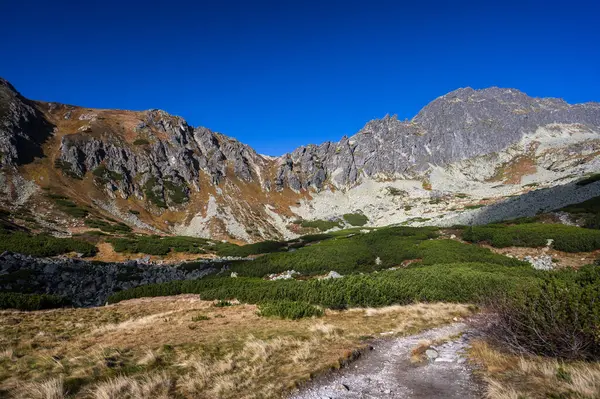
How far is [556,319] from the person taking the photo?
30.1 ft

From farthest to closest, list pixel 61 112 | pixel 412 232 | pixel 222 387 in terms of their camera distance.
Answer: pixel 61 112 → pixel 412 232 → pixel 222 387

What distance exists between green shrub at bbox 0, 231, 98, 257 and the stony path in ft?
182

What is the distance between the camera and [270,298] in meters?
23.9

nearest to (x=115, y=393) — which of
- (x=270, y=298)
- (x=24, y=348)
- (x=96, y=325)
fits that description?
(x=24, y=348)

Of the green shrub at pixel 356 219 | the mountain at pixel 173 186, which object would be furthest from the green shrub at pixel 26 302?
the green shrub at pixel 356 219

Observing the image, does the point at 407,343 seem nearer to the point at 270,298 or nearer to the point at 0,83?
the point at 270,298

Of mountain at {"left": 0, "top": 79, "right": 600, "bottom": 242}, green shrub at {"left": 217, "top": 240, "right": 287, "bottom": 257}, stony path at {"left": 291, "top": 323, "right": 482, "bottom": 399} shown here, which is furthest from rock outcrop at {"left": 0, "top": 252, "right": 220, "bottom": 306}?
mountain at {"left": 0, "top": 79, "right": 600, "bottom": 242}

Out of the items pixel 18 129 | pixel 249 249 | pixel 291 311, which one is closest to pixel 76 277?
pixel 291 311

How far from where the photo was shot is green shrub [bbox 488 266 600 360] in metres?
8.62

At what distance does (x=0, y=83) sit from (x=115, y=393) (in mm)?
Result: 180913

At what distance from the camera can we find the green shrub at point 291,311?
18.5 m

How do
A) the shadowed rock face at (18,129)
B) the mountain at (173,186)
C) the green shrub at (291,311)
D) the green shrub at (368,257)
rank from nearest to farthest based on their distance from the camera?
the green shrub at (291,311), the green shrub at (368,257), the mountain at (173,186), the shadowed rock face at (18,129)

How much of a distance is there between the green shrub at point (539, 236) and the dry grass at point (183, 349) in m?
26.5

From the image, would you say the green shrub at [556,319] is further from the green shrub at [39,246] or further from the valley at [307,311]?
the green shrub at [39,246]
